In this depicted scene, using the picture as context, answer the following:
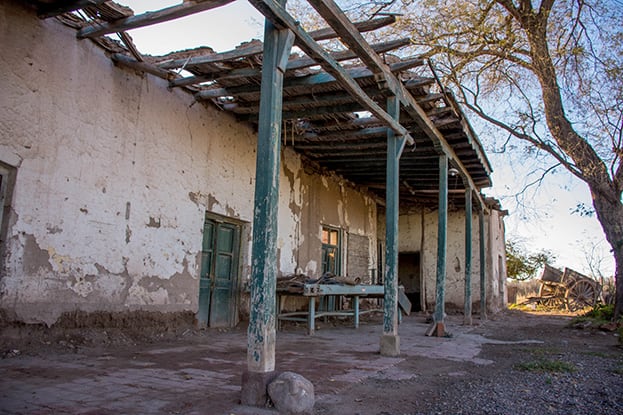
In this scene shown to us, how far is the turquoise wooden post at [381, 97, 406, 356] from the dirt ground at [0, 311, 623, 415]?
262mm

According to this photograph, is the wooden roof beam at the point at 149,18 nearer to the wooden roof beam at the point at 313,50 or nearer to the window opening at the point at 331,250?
the wooden roof beam at the point at 313,50

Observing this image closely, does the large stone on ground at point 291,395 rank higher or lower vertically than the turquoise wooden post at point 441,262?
lower

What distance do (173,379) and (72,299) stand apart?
239 centimetres

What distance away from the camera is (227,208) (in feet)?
28.5

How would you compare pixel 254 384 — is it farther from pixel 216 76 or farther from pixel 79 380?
pixel 216 76

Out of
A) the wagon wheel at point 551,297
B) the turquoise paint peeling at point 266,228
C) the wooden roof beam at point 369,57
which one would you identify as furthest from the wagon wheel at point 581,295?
the turquoise paint peeling at point 266,228

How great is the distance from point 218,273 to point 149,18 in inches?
183

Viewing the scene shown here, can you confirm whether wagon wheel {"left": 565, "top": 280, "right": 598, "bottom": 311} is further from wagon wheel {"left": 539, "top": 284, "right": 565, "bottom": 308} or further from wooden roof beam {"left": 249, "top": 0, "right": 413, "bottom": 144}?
wooden roof beam {"left": 249, "top": 0, "right": 413, "bottom": 144}

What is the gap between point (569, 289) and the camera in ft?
59.9

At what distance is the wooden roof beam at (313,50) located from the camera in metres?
3.87

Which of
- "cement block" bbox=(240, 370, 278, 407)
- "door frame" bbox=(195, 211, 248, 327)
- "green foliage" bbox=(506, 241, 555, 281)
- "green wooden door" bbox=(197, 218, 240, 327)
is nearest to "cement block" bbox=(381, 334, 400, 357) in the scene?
"cement block" bbox=(240, 370, 278, 407)

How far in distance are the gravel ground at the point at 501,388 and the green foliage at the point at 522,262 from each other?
27.1m

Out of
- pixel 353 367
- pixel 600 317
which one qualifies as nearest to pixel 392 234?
pixel 353 367

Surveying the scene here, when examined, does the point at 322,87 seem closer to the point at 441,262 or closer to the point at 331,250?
the point at 441,262
